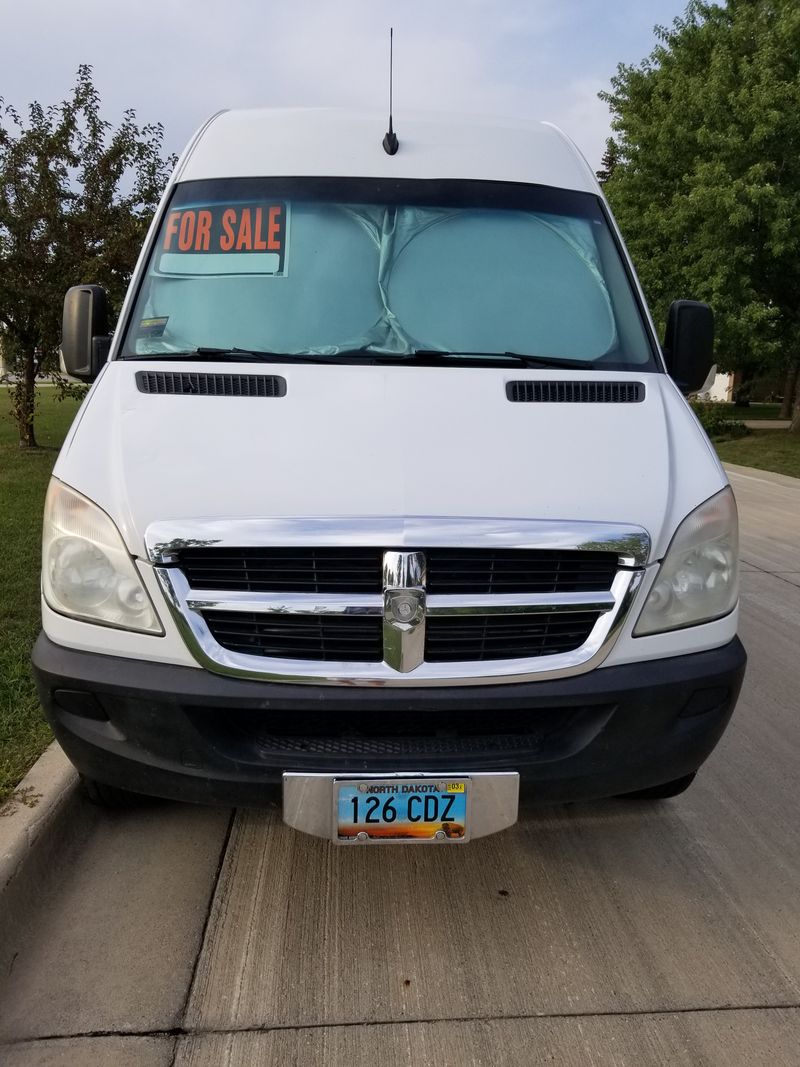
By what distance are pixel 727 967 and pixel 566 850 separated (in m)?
0.70

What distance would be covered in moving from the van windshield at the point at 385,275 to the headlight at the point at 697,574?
80 centimetres

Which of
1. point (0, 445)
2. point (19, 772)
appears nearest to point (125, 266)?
point (0, 445)

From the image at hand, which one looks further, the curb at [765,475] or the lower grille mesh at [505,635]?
the curb at [765,475]

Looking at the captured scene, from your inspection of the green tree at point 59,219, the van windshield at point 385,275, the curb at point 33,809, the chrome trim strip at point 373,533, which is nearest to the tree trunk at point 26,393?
the green tree at point 59,219

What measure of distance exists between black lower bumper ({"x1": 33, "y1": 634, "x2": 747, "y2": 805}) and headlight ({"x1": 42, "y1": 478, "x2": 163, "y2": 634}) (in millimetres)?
115

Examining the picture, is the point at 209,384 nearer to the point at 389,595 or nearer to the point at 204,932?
the point at 389,595

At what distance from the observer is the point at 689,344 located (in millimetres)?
3721

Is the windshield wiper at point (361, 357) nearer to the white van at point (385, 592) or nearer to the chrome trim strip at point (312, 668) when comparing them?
the white van at point (385, 592)

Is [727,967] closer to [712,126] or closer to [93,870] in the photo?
[93,870]

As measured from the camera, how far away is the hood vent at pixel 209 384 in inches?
114

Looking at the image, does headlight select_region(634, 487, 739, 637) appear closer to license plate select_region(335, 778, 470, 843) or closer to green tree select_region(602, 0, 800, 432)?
license plate select_region(335, 778, 470, 843)

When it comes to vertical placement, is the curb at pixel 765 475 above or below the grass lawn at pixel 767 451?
above

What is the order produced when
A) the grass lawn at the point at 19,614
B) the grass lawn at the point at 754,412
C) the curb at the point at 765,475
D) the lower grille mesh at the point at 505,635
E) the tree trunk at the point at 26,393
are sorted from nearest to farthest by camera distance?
the lower grille mesh at the point at 505,635, the grass lawn at the point at 19,614, the tree trunk at the point at 26,393, the curb at the point at 765,475, the grass lawn at the point at 754,412

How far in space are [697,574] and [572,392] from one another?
735mm
